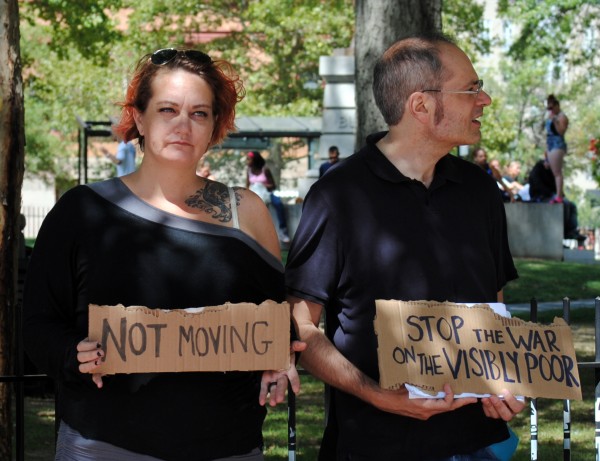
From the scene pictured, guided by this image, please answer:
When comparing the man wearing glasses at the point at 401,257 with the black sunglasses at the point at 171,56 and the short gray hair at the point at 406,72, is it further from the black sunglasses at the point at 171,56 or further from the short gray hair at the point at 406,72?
the black sunglasses at the point at 171,56

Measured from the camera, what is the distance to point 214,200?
132 inches

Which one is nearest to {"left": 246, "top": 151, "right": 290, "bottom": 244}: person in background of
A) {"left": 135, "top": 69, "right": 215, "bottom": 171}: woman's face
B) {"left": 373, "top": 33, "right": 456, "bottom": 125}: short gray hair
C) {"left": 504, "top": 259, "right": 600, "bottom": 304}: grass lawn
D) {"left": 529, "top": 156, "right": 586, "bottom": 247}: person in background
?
{"left": 529, "top": 156, "right": 586, "bottom": 247}: person in background

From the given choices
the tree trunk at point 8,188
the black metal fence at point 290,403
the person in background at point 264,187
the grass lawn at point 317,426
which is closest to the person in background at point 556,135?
the person in background at point 264,187

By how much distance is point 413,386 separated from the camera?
10.5 ft

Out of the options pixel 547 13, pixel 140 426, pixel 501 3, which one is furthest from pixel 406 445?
pixel 501 3

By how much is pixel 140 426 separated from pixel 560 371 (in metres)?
1.21

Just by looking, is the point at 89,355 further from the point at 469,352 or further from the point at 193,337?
the point at 469,352

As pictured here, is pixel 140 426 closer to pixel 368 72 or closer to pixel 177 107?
pixel 177 107

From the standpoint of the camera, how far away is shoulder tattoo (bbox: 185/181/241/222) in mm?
3322

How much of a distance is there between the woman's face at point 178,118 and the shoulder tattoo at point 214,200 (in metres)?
0.08

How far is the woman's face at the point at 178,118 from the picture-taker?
130 inches

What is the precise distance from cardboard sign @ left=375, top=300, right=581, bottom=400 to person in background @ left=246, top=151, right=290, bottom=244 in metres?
16.5

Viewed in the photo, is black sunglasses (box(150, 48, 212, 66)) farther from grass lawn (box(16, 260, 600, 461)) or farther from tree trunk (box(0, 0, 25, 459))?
grass lawn (box(16, 260, 600, 461))

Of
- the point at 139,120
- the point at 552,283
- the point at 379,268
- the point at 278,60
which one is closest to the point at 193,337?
the point at 379,268
